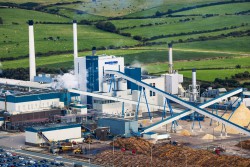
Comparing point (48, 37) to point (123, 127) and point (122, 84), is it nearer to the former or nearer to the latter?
point (122, 84)

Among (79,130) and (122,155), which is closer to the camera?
(122,155)

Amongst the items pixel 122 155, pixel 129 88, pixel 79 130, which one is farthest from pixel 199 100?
pixel 122 155

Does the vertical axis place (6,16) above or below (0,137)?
above

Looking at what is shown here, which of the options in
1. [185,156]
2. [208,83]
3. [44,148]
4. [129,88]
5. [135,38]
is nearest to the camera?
[185,156]

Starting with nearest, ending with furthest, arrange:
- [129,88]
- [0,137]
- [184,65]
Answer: [0,137] → [129,88] → [184,65]

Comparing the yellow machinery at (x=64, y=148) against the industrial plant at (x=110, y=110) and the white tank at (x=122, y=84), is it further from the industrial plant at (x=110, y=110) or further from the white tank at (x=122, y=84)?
the white tank at (x=122, y=84)

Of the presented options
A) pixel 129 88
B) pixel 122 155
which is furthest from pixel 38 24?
pixel 122 155

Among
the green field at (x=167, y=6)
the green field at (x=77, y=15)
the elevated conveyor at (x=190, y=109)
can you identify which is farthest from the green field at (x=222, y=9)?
the elevated conveyor at (x=190, y=109)

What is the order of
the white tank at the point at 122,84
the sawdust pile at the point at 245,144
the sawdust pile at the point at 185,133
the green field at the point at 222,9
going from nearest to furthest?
the sawdust pile at the point at 245,144
the sawdust pile at the point at 185,133
the white tank at the point at 122,84
the green field at the point at 222,9

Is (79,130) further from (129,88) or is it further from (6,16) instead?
(6,16)
